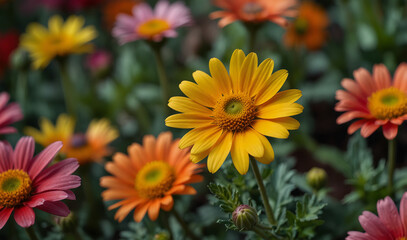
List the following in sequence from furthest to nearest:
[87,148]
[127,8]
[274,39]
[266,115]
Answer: [127,8], [274,39], [87,148], [266,115]

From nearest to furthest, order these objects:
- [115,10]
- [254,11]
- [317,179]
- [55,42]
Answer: [317,179]
[254,11]
[55,42]
[115,10]

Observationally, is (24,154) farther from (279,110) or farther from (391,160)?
(391,160)

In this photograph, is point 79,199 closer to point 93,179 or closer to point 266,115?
point 93,179

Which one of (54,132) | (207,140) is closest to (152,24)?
(54,132)

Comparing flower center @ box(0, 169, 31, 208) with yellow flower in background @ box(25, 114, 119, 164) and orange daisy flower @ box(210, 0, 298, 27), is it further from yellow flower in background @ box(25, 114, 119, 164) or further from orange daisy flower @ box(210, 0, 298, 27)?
orange daisy flower @ box(210, 0, 298, 27)

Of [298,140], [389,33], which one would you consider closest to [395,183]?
[298,140]

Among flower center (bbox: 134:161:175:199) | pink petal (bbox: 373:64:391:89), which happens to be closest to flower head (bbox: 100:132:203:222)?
flower center (bbox: 134:161:175:199)
